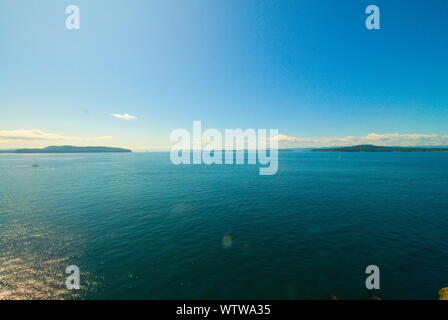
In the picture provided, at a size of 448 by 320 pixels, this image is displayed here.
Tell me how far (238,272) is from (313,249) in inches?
433

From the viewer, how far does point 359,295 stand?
15641mm

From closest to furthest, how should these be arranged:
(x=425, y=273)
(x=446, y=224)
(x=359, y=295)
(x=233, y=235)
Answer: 1. (x=359, y=295)
2. (x=425, y=273)
3. (x=233, y=235)
4. (x=446, y=224)

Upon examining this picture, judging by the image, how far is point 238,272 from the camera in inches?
733
